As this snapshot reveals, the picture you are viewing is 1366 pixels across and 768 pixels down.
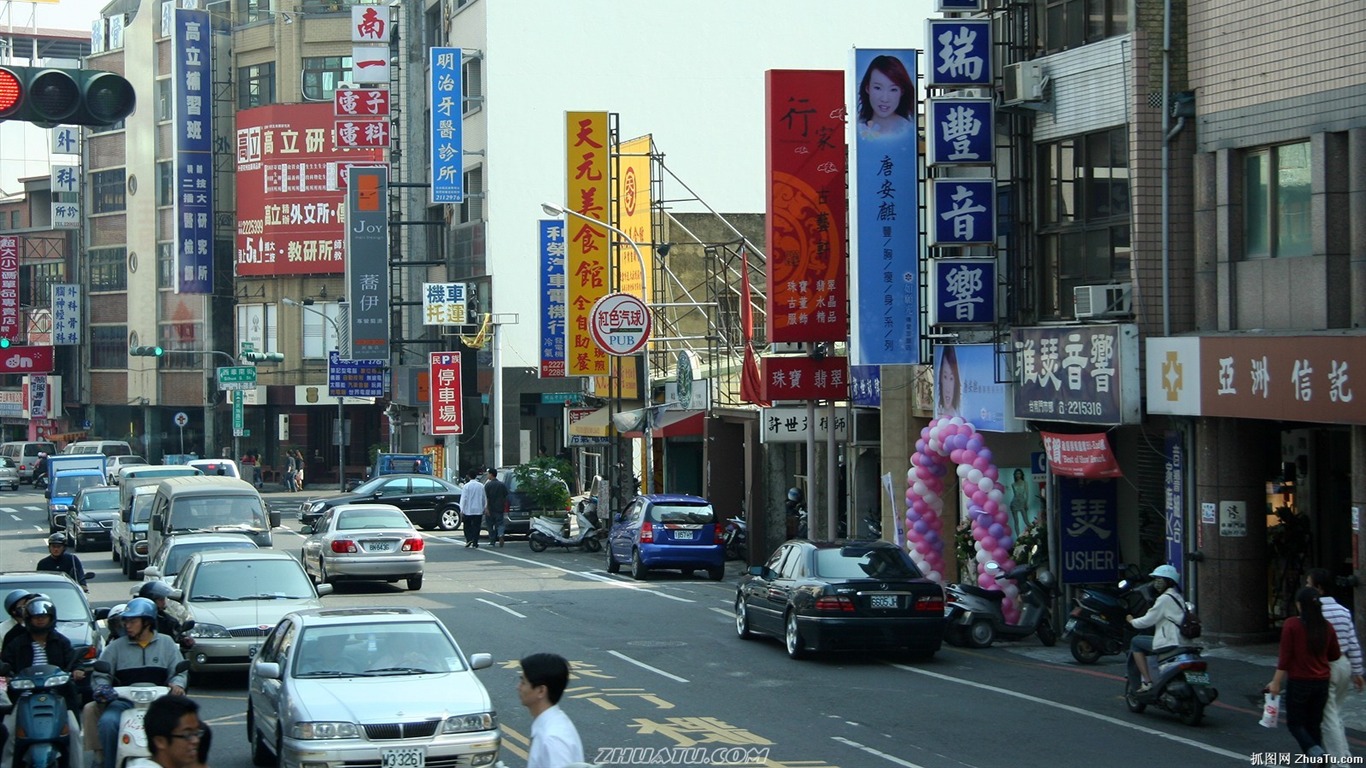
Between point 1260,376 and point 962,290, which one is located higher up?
point 962,290

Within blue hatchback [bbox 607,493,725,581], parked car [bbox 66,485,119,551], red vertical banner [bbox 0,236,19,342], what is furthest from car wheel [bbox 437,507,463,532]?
red vertical banner [bbox 0,236,19,342]

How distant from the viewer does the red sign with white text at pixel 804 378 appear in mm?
27906

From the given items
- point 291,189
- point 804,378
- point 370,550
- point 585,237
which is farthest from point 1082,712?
point 291,189

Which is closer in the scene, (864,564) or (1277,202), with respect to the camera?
(864,564)

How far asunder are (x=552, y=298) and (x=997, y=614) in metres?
25.7

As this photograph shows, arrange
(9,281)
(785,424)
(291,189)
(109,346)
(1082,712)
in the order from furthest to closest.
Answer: (109,346), (9,281), (291,189), (785,424), (1082,712)

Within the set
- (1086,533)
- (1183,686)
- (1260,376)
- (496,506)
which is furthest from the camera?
(496,506)

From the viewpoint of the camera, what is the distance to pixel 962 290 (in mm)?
24016

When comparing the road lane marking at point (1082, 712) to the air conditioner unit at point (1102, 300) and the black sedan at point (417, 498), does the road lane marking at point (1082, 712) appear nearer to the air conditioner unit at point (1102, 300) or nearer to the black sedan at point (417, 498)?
the air conditioner unit at point (1102, 300)

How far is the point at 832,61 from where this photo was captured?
60.0 metres

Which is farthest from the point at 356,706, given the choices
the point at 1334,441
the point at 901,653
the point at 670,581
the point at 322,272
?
the point at 322,272

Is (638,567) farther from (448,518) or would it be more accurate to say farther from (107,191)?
(107,191)

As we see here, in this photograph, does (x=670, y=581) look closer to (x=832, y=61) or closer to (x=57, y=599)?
(x=57, y=599)

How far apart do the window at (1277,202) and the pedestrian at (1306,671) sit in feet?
26.2
